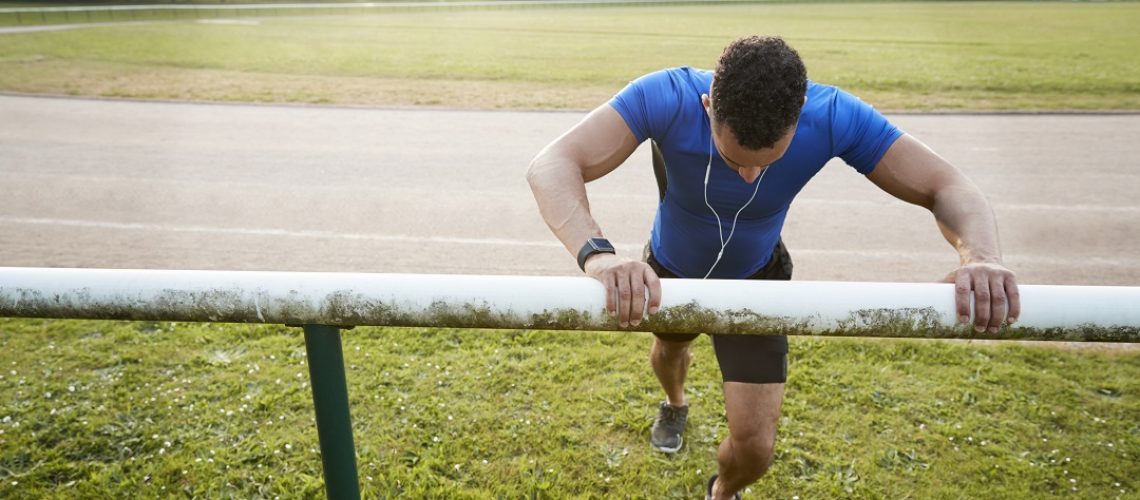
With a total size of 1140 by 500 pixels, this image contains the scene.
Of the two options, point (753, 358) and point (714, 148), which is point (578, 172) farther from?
point (753, 358)

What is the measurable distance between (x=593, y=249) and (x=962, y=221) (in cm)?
111

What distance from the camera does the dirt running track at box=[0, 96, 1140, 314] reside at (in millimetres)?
5953

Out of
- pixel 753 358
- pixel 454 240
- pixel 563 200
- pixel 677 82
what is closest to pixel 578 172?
pixel 563 200

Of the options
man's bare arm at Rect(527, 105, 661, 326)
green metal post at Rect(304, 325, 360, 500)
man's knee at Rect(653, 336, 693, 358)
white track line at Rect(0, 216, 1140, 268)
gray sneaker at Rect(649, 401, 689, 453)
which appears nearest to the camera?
green metal post at Rect(304, 325, 360, 500)

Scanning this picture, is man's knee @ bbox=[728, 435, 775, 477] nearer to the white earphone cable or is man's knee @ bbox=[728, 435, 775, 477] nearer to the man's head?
the white earphone cable

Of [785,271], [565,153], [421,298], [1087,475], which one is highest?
[565,153]

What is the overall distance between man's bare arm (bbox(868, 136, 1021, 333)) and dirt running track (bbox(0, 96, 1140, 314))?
3055mm

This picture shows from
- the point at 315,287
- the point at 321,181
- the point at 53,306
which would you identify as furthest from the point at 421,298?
the point at 321,181

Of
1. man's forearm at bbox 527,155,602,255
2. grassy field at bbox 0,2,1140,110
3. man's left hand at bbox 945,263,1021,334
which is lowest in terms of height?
man's left hand at bbox 945,263,1021,334

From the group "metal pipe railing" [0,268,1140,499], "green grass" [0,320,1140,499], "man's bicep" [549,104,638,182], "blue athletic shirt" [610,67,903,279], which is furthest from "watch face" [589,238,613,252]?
"green grass" [0,320,1140,499]

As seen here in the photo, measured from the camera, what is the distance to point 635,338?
4.49 meters

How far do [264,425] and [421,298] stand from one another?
263cm

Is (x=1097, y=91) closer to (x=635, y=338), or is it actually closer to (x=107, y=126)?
(x=635, y=338)

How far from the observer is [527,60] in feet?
57.8
